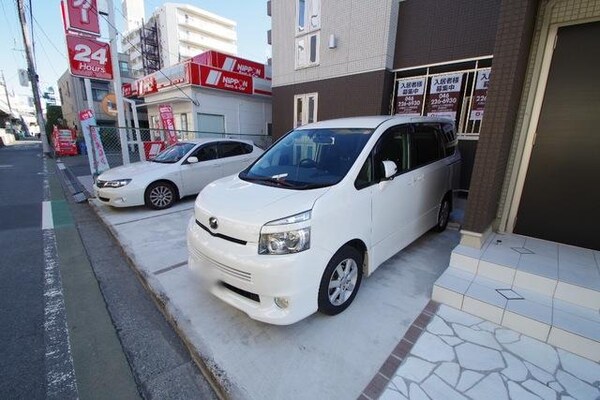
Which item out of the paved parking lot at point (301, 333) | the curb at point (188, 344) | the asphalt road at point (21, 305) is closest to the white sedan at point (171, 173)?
the asphalt road at point (21, 305)

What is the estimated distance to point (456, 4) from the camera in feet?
20.4

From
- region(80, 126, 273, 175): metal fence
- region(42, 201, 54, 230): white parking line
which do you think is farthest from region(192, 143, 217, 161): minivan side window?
region(42, 201, 54, 230): white parking line

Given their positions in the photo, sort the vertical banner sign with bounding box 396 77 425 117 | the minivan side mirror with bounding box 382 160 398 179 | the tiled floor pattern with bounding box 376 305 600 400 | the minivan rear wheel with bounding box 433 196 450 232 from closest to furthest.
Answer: the tiled floor pattern with bounding box 376 305 600 400
the minivan side mirror with bounding box 382 160 398 179
the minivan rear wheel with bounding box 433 196 450 232
the vertical banner sign with bounding box 396 77 425 117

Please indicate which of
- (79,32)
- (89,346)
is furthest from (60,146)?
(89,346)

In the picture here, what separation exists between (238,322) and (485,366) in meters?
1.99

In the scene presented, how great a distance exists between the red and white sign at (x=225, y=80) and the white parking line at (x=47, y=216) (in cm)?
700

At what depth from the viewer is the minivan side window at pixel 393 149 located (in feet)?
9.32

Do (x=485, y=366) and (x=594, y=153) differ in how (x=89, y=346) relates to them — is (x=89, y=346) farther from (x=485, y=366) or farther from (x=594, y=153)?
(x=594, y=153)

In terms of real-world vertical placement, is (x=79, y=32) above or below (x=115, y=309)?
above

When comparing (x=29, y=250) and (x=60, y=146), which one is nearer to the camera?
(x=29, y=250)

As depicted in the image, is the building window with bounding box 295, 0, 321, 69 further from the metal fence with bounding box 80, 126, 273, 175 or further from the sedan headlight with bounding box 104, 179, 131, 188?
the sedan headlight with bounding box 104, 179, 131, 188

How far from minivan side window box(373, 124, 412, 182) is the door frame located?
1374mm

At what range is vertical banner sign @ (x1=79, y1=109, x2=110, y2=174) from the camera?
6346 millimetres

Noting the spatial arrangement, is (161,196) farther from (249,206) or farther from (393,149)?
(393,149)
